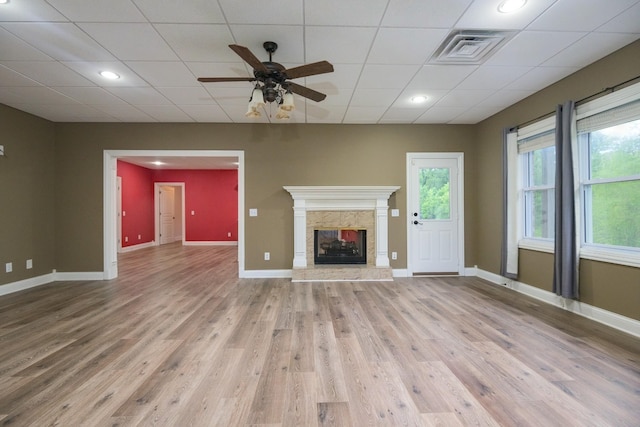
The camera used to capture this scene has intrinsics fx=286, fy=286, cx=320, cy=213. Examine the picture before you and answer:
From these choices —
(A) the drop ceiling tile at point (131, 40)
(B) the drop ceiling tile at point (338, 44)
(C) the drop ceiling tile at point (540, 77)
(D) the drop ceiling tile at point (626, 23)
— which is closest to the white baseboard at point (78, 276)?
(A) the drop ceiling tile at point (131, 40)

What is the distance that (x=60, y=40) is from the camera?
99.9 inches

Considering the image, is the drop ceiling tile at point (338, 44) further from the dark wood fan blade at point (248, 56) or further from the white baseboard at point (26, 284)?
the white baseboard at point (26, 284)

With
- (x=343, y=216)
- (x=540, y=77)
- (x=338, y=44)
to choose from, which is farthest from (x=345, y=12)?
(x=343, y=216)

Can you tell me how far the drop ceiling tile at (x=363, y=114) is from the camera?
4.25 m

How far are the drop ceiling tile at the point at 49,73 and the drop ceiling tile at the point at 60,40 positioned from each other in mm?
253

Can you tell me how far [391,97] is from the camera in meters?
3.81

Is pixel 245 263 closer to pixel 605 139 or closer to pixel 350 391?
pixel 350 391

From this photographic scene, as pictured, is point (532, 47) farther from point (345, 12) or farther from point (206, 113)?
point (206, 113)

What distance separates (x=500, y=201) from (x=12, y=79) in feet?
21.2

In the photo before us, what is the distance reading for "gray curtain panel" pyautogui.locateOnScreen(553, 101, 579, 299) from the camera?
3.06m

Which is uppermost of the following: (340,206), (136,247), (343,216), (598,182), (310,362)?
(598,182)

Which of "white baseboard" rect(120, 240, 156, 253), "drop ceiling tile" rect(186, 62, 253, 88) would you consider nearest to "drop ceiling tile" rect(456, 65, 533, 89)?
"drop ceiling tile" rect(186, 62, 253, 88)

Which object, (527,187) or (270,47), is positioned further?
(527,187)

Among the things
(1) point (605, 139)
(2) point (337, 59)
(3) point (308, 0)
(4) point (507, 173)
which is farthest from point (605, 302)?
(3) point (308, 0)
